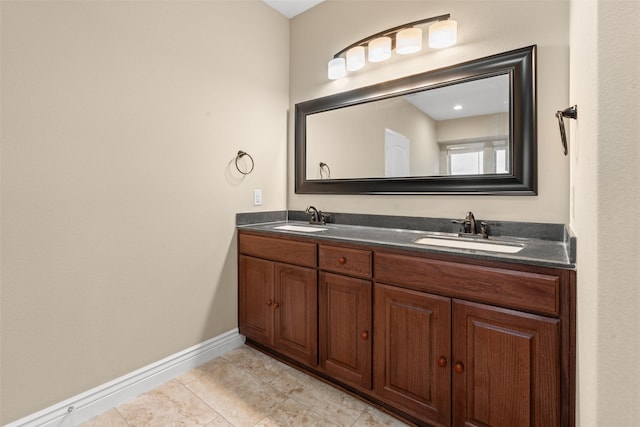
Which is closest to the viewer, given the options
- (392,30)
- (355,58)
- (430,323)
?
(430,323)

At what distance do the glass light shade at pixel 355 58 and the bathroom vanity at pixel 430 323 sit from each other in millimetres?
1142

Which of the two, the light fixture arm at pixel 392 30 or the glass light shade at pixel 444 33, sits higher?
the light fixture arm at pixel 392 30

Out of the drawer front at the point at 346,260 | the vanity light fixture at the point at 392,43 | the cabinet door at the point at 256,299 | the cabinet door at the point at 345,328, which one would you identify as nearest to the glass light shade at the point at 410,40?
the vanity light fixture at the point at 392,43

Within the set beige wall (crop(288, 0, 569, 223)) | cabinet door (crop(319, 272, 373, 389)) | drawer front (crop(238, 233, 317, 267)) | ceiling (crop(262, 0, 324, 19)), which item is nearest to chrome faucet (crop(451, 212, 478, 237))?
beige wall (crop(288, 0, 569, 223))

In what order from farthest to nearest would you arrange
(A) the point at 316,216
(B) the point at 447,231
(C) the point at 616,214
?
(A) the point at 316,216, (B) the point at 447,231, (C) the point at 616,214

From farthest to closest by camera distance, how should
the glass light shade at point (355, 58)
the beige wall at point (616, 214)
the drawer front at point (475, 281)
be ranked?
the glass light shade at point (355, 58) < the drawer front at point (475, 281) < the beige wall at point (616, 214)

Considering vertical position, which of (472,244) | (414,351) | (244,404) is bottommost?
(244,404)

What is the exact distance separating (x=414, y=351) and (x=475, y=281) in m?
0.44

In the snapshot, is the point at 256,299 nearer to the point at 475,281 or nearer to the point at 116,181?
the point at 116,181

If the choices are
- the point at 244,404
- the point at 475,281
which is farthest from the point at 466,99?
the point at 244,404

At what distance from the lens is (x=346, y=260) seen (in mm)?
1631

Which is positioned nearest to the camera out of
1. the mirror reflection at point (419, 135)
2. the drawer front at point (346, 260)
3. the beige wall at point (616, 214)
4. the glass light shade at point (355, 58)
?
the beige wall at point (616, 214)

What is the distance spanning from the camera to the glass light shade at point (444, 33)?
1.71 metres

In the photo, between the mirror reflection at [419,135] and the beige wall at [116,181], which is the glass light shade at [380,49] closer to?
the mirror reflection at [419,135]
